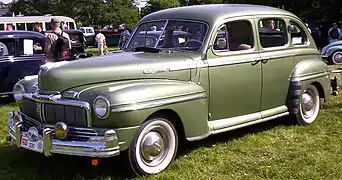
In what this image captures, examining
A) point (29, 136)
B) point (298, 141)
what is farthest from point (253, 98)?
point (29, 136)

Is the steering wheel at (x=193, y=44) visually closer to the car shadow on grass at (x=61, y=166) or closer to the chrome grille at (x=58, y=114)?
the car shadow on grass at (x=61, y=166)

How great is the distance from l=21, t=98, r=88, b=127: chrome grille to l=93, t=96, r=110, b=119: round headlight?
0.13m

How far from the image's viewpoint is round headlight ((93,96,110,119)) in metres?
4.62

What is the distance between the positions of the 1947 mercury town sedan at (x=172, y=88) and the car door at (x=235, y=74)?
0.01 m

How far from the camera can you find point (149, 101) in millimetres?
4902

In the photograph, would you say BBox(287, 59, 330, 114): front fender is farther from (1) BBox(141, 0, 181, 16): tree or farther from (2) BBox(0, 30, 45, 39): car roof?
(1) BBox(141, 0, 181, 16): tree

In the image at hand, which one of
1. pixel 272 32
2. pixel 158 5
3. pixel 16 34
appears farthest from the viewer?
pixel 158 5

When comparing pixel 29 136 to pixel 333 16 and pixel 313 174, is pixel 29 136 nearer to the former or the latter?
pixel 313 174

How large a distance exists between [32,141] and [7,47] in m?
5.10

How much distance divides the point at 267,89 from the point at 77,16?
137 ft

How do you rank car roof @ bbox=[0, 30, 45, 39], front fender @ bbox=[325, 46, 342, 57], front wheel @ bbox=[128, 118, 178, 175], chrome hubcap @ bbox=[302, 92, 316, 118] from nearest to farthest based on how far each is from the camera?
1. front wheel @ bbox=[128, 118, 178, 175]
2. chrome hubcap @ bbox=[302, 92, 316, 118]
3. car roof @ bbox=[0, 30, 45, 39]
4. front fender @ bbox=[325, 46, 342, 57]

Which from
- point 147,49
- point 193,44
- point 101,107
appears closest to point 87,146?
point 101,107

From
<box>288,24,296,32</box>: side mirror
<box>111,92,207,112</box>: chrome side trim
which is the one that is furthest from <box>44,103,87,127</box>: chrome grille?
<box>288,24,296,32</box>: side mirror

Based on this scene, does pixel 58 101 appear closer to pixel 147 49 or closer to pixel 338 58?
pixel 147 49
